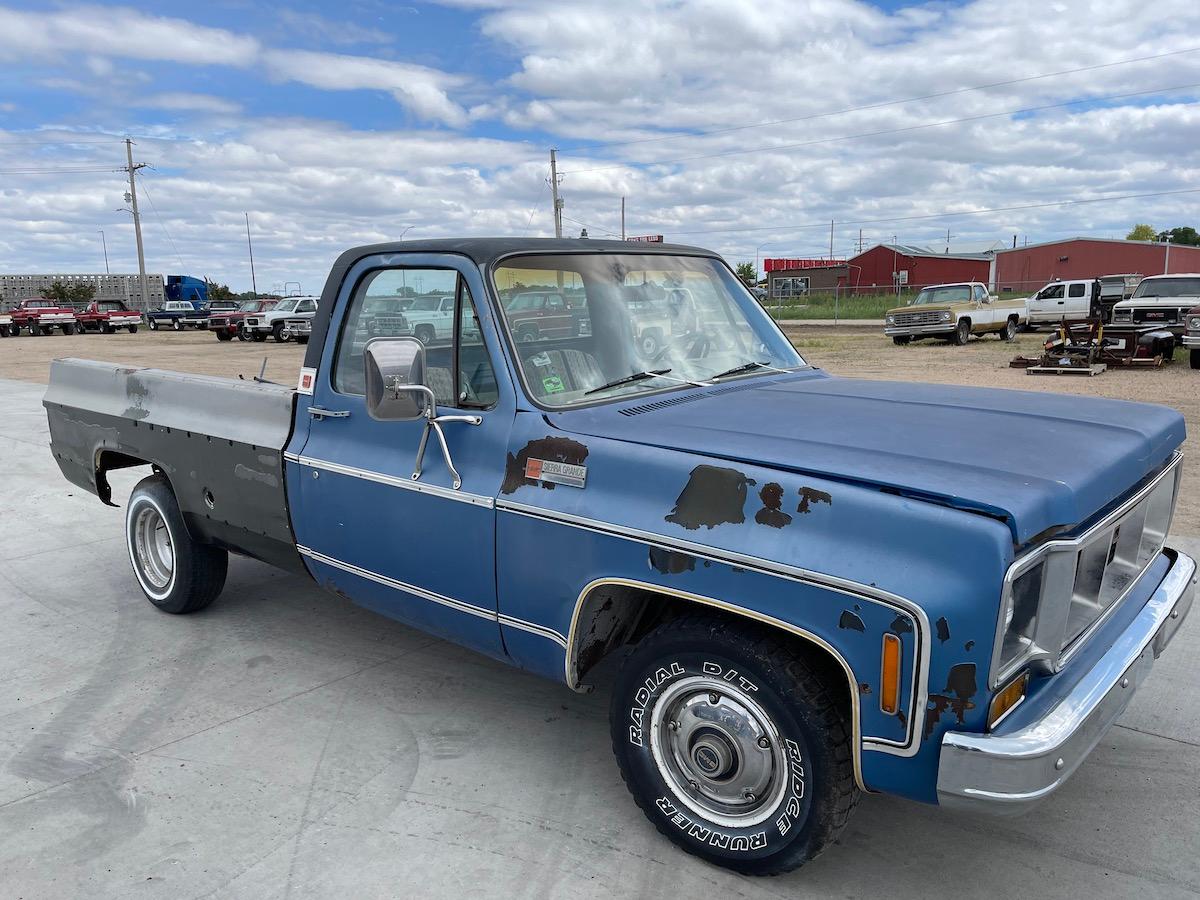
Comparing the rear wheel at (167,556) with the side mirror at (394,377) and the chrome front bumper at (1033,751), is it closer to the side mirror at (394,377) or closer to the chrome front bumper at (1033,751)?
the side mirror at (394,377)

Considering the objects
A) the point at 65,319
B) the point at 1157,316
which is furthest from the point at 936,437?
the point at 65,319

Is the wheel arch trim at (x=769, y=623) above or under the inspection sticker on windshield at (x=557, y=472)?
under

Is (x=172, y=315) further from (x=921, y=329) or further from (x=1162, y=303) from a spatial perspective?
(x=1162, y=303)

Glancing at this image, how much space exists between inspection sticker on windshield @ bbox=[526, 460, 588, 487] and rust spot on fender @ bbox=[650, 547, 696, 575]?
0.36m

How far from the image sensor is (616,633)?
10.2ft

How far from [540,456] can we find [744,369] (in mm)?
1150

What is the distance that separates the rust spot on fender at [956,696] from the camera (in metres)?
2.21

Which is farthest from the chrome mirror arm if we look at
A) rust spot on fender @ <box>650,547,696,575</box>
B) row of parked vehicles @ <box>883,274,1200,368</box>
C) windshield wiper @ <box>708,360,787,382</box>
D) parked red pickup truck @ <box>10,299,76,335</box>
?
parked red pickup truck @ <box>10,299,76,335</box>

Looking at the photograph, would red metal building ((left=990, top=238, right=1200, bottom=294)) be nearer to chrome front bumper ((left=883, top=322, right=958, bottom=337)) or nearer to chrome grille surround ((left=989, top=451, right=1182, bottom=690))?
chrome front bumper ((left=883, top=322, right=958, bottom=337))

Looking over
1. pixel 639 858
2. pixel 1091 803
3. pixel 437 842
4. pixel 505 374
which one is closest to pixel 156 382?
pixel 505 374

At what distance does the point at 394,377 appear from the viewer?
298 centimetres

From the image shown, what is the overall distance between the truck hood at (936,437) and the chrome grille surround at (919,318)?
76.4 ft

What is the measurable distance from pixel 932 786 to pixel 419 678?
8.61 feet

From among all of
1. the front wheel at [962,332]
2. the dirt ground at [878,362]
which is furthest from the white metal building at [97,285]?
the front wheel at [962,332]
